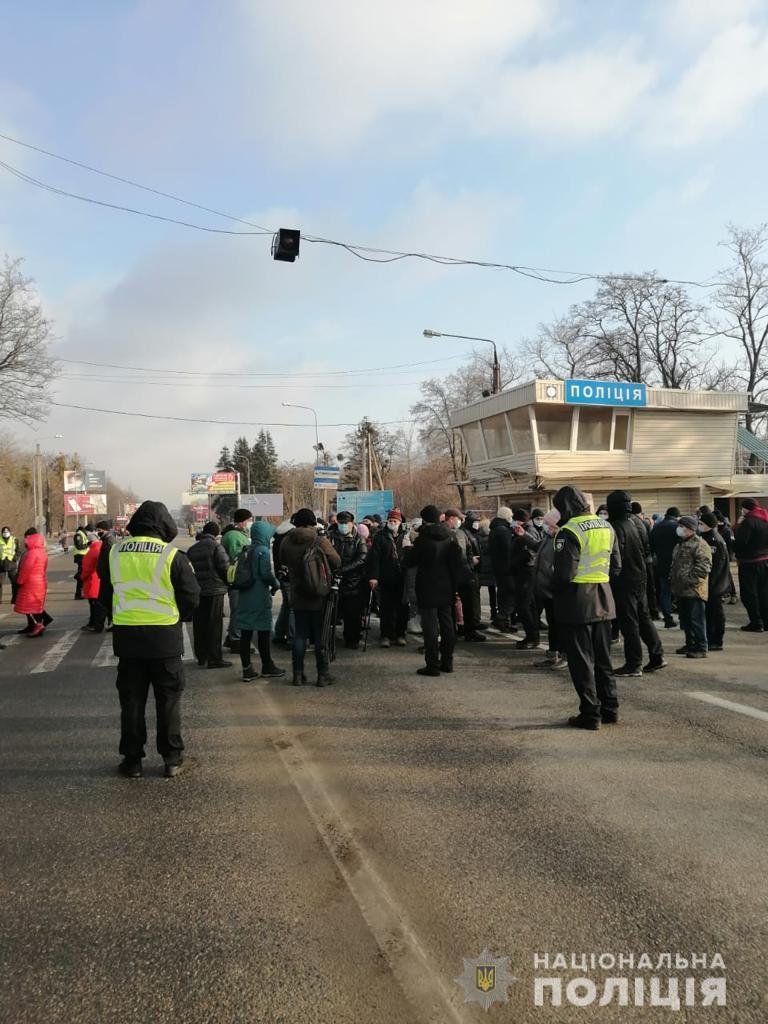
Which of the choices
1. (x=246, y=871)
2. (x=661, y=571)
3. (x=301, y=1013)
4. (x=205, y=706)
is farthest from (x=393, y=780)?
(x=661, y=571)

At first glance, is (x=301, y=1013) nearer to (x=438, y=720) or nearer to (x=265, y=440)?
(x=438, y=720)

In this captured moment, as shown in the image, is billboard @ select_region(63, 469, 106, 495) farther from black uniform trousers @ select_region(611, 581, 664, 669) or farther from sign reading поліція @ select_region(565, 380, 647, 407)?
black uniform trousers @ select_region(611, 581, 664, 669)

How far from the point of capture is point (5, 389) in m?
28.0

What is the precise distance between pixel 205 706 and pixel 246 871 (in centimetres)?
369

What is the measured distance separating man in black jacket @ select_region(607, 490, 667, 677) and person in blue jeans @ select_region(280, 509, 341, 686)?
124 inches

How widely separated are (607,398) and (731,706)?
2387 cm

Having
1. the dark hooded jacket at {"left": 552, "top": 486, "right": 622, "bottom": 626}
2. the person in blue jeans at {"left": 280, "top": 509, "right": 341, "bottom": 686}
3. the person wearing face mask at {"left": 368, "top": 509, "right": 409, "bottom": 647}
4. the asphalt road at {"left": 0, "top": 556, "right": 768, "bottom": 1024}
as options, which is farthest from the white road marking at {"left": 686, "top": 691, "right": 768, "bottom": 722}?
the person wearing face mask at {"left": 368, "top": 509, "right": 409, "bottom": 647}

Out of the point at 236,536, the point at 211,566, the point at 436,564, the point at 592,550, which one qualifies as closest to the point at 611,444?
the point at 236,536

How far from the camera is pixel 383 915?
317cm

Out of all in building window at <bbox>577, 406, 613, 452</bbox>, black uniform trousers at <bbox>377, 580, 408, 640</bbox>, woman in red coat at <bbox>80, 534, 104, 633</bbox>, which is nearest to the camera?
black uniform trousers at <bbox>377, 580, 408, 640</bbox>

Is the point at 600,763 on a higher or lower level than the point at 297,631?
lower

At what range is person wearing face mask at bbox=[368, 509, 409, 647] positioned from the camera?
10375 mm

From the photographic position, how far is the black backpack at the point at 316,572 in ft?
25.5

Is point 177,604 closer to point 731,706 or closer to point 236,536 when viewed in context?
point 236,536
